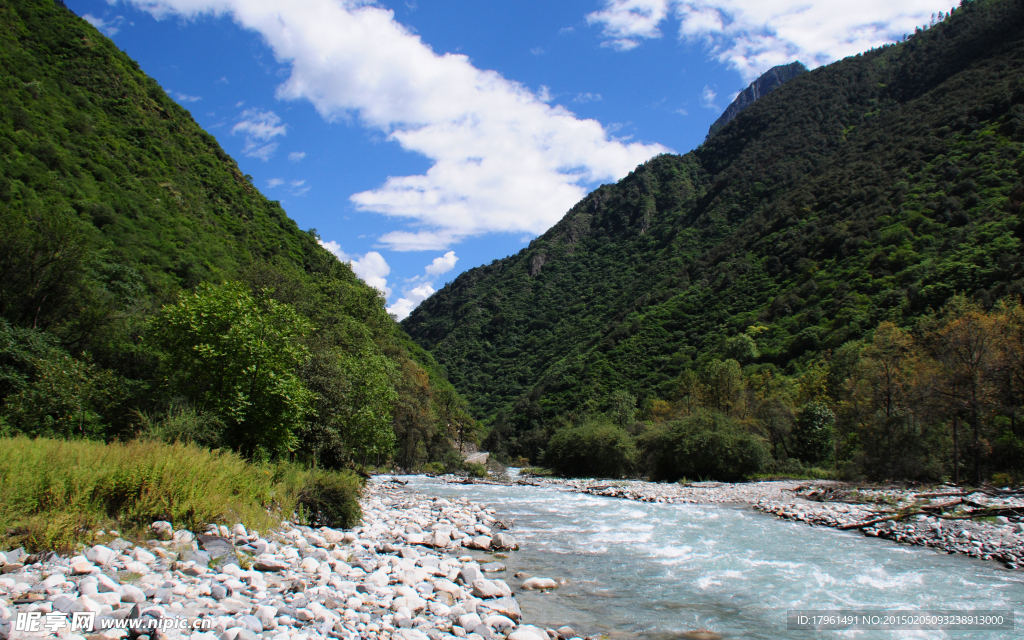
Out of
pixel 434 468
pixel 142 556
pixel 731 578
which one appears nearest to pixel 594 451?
pixel 434 468

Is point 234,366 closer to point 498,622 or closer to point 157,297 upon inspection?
point 498,622

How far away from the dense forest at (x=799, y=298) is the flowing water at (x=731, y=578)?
16.5 m

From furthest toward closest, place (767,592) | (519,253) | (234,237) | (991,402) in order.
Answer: (519,253)
(234,237)
(991,402)
(767,592)

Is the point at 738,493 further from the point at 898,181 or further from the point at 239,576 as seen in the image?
the point at 898,181

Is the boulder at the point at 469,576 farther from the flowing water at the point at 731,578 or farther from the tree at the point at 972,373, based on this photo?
the tree at the point at 972,373

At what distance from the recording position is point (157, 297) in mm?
31609

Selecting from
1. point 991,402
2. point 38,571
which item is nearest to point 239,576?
point 38,571

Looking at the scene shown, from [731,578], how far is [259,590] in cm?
919

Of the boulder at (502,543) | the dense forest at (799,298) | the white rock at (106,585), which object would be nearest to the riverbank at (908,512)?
the dense forest at (799,298)

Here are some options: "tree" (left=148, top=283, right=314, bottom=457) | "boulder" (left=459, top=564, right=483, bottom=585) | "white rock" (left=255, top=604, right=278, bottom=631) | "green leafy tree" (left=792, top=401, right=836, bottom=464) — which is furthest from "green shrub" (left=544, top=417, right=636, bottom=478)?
"white rock" (left=255, top=604, right=278, bottom=631)

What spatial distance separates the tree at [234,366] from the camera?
16172mm

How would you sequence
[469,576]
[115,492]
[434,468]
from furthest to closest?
[434,468] → [469,576] → [115,492]

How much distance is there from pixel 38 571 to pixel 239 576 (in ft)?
7.02

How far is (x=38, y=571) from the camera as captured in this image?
5.58m
